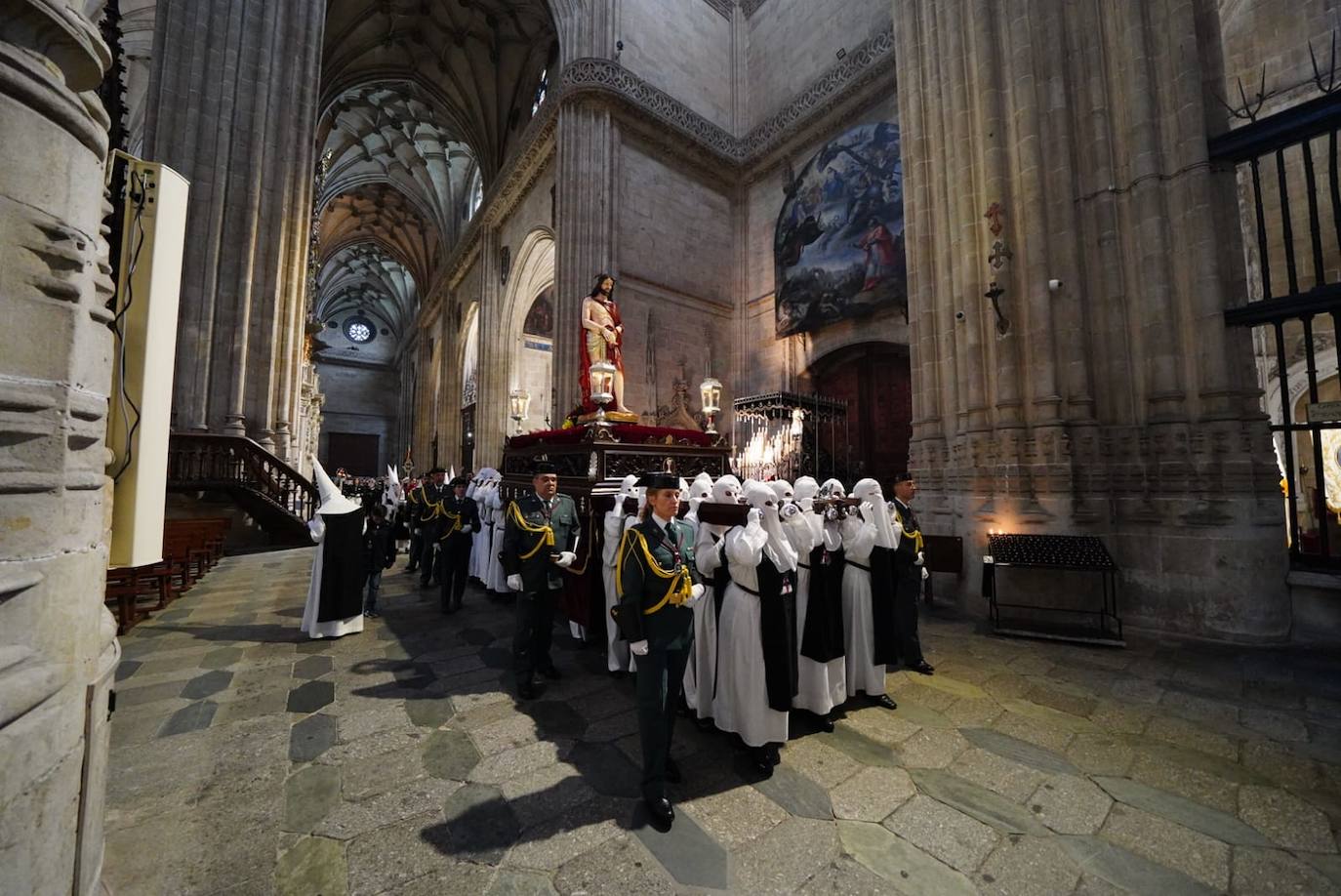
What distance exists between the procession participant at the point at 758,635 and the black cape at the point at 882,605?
1.06m

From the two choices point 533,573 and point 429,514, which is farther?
point 429,514

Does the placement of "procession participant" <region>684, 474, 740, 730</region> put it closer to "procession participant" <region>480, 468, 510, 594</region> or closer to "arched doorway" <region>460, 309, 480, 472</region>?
"procession participant" <region>480, 468, 510, 594</region>

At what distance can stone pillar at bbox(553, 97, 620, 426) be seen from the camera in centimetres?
1363

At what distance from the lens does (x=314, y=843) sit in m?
2.30

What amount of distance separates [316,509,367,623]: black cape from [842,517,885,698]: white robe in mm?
4982

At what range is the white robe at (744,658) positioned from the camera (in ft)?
9.82

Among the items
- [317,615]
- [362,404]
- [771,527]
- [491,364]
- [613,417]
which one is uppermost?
[362,404]

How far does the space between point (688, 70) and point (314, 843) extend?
66.5 ft

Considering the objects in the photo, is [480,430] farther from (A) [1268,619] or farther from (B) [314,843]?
(A) [1268,619]

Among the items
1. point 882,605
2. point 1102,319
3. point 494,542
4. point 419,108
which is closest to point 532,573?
point 882,605

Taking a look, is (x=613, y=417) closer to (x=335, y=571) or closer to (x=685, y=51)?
(x=335, y=571)

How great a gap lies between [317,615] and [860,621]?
17.5 feet

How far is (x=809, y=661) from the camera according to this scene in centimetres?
356

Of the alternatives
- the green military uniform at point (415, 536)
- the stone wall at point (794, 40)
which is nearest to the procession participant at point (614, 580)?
the green military uniform at point (415, 536)
